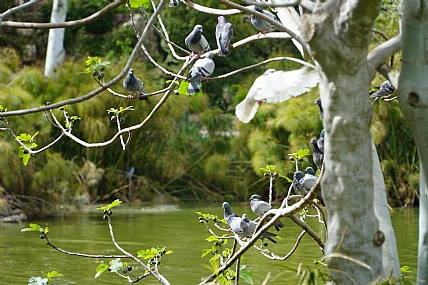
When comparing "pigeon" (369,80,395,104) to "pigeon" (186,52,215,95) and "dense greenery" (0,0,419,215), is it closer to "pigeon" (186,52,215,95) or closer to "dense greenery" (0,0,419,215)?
"pigeon" (186,52,215,95)

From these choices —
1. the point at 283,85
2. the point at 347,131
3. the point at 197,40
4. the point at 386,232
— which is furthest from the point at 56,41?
the point at 347,131

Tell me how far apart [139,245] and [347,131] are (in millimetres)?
7004

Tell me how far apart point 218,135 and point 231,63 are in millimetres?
3881

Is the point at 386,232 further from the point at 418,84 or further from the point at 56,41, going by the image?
the point at 56,41

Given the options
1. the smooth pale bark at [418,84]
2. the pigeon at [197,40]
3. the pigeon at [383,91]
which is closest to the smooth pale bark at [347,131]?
the smooth pale bark at [418,84]

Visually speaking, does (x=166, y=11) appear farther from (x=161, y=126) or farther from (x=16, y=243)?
(x=16, y=243)

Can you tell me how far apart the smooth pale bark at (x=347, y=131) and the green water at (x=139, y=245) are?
11.4ft

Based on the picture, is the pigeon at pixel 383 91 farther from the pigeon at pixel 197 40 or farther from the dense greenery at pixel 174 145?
the dense greenery at pixel 174 145

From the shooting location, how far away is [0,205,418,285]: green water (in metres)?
7.19

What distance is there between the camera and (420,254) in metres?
2.38

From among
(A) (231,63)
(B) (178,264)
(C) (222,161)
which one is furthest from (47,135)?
(A) (231,63)

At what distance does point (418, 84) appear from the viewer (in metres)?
2.26

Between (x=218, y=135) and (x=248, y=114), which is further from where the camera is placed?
(x=218, y=135)

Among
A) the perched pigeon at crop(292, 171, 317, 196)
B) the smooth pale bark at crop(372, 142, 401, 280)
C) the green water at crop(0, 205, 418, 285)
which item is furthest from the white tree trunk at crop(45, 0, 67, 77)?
the smooth pale bark at crop(372, 142, 401, 280)
